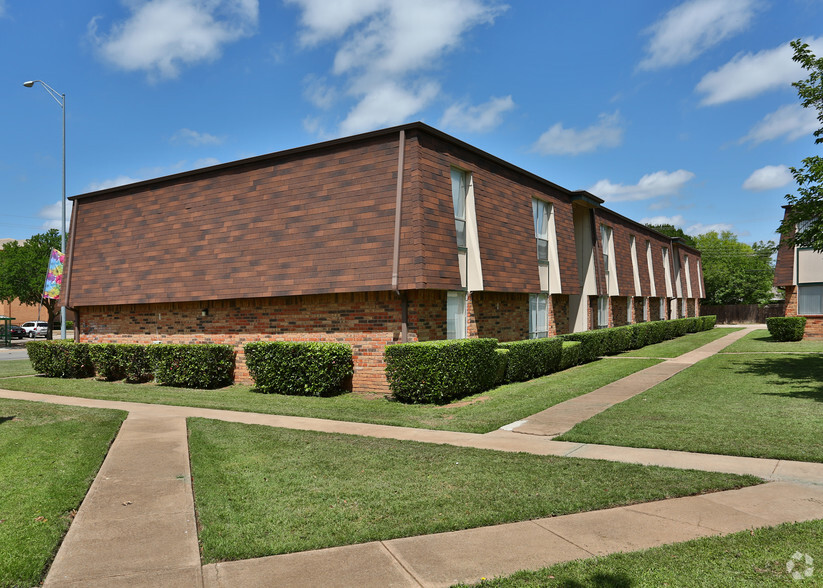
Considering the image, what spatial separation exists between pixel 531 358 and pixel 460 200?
182 inches

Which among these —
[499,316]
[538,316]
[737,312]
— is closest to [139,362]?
[499,316]

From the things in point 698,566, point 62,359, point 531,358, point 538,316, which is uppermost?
point 538,316

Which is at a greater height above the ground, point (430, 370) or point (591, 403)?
point (430, 370)

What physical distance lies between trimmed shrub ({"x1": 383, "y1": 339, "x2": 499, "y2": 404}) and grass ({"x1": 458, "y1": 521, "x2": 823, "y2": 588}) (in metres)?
6.94

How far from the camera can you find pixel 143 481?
6.02 m

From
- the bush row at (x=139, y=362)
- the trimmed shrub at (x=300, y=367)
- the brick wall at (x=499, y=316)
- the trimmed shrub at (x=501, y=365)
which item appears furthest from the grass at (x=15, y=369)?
the trimmed shrub at (x=501, y=365)

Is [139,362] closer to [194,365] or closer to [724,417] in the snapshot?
[194,365]

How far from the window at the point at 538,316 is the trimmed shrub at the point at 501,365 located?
4111 millimetres

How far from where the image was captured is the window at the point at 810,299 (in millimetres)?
26750

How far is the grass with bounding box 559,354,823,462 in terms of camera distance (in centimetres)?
715

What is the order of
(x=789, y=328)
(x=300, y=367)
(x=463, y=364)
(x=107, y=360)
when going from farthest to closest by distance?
(x=789, y=328) → (x=107, y=360) → (x=300, y=367) → (x=463, y=364)

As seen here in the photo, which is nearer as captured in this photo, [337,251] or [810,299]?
[337,251]

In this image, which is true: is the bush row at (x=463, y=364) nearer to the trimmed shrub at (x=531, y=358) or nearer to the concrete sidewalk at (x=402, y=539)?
the trimmed shrub at (x=531, y=358)

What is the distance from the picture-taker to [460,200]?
46.0ft
